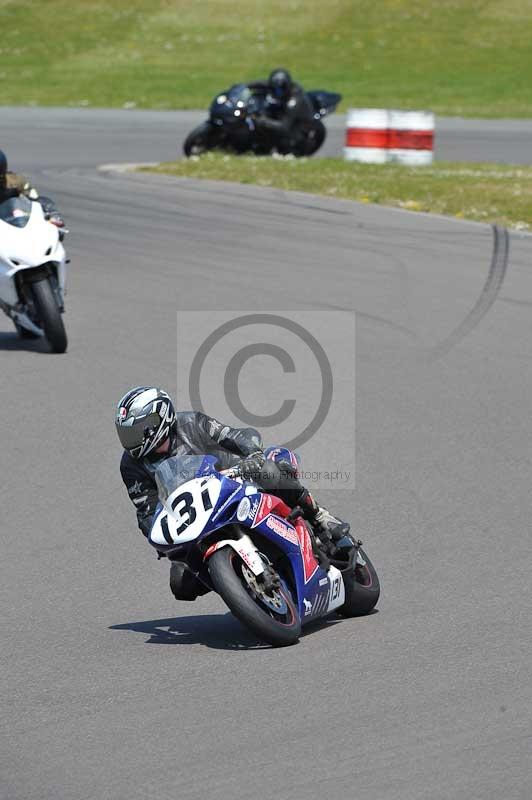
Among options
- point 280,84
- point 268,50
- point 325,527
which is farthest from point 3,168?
point 268,50

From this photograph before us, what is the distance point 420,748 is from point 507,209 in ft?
46.5

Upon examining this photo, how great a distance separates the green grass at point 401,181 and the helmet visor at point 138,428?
39.4 feet

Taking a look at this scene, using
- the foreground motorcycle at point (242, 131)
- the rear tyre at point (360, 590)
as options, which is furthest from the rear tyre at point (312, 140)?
the rear tyre at point (360, 590)

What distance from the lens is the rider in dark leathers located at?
2408cm

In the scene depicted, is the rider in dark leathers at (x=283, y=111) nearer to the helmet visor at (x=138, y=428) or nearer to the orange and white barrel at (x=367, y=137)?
the orange and white barrel at (x=367, y=137)

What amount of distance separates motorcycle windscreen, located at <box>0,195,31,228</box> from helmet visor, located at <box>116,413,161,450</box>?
268 inches

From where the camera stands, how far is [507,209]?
18594 mm

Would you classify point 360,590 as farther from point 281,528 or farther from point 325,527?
point 281,528

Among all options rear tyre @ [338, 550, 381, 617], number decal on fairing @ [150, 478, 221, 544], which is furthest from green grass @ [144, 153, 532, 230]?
number decal on fairing @ [150, 478, 221, 544]

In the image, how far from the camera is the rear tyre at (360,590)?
270 inches

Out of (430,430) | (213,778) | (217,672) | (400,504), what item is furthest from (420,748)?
(430,430)

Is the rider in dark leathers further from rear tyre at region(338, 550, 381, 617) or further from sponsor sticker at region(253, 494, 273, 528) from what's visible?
sponsor sticker at region(253, 494, 273, 528)

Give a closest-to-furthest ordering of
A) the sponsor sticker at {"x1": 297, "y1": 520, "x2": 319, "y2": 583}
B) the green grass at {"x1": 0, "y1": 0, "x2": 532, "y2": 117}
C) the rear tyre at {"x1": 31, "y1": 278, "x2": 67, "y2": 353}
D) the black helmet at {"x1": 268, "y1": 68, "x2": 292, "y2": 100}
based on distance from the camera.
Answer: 1. the sponsor sticker at {"x1": 297, "y1": 520, "x2": 319, "y2": 583}
2. the rear tyre at {"x1": 31, "y1": 278, "x2": 67, "y2": 353}
3. the black helmet at {"x1": 268, "y1": 68, "x2": 292, "y2": 100}
4. the green grass at {"x1": 0, "y1": 0, "x2": 532, "y2": 117}

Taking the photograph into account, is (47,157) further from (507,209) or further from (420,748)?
(420,748)
